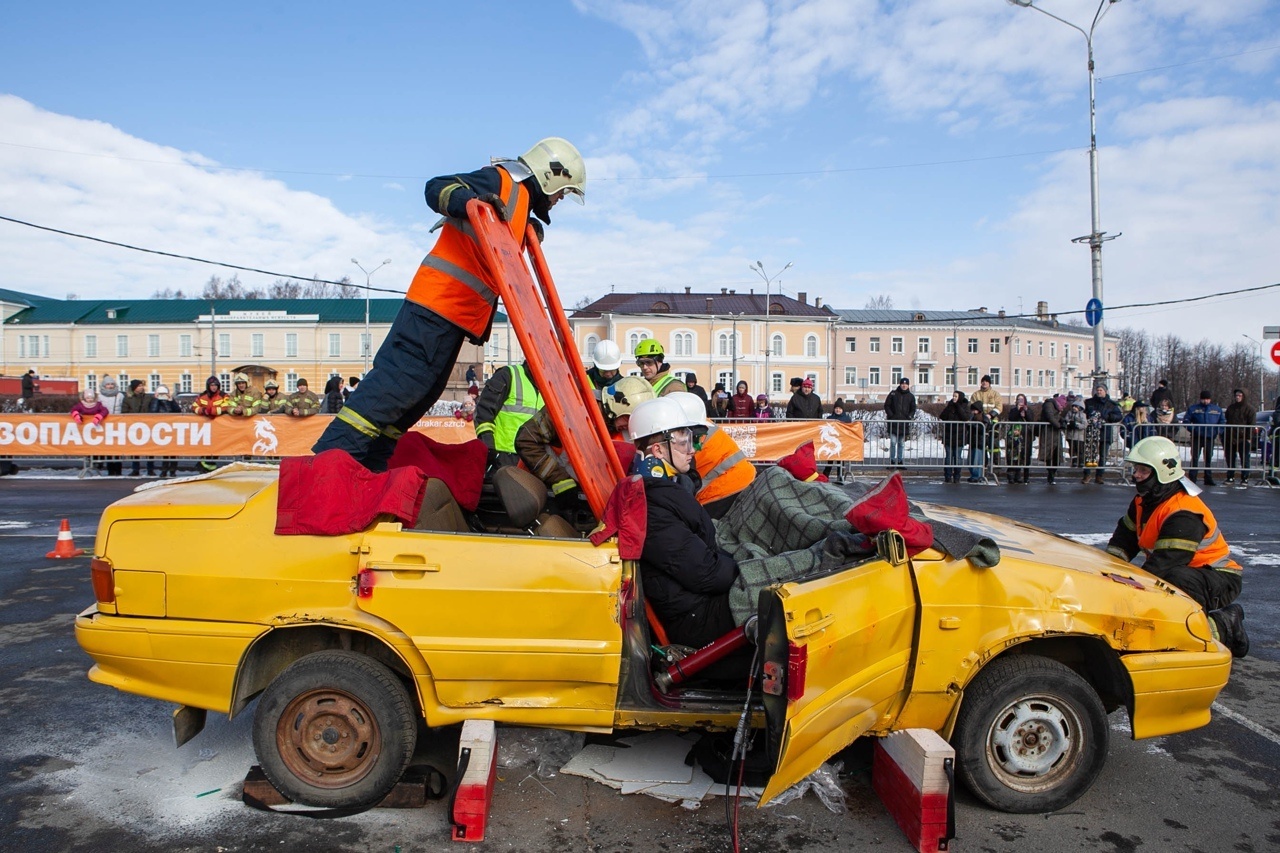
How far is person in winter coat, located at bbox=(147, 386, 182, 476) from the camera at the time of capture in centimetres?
Answer: 1617

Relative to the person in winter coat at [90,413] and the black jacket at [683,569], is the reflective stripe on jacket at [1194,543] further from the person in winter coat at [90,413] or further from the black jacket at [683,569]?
the person in winter coat at [90,413]

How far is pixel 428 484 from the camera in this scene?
356 cm

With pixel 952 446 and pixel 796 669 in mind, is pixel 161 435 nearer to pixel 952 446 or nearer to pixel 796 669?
pixel 952 446

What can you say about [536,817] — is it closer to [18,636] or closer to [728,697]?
[728,697]

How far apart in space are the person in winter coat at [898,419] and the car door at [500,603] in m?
14.4

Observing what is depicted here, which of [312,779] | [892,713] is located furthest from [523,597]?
[892,713]

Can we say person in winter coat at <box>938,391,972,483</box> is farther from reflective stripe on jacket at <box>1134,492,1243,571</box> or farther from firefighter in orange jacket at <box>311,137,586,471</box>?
firefighter in orange jacket at <box>311,137,586,471</box>

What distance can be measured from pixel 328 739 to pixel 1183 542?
4.21 meters

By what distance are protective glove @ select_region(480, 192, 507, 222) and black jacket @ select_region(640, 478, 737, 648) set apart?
4.04ft

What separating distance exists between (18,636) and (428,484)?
3.92 metres

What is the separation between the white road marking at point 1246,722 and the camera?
4117mm

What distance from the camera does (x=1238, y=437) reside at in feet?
53.7

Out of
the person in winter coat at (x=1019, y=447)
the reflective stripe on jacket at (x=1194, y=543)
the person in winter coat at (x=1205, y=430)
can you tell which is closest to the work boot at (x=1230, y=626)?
the reflective stripe on jacket at (x=1194, y=543)

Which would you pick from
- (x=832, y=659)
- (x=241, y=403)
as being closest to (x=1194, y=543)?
(x=832, y=659)
